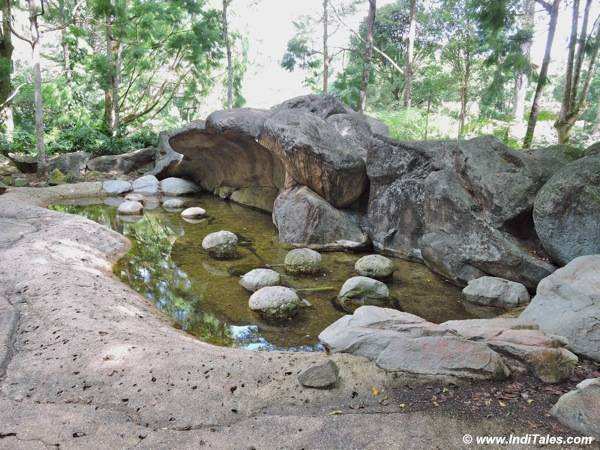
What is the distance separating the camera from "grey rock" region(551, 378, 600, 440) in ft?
7.82

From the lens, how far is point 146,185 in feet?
44.9

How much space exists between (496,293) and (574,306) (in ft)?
5.46

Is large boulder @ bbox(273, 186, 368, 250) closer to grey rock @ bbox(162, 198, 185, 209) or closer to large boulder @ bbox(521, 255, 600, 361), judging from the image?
large boulder @ bbox(521, 255, 600, 361)

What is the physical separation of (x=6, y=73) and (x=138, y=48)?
4.99m

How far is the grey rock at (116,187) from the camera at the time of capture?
1302 cm

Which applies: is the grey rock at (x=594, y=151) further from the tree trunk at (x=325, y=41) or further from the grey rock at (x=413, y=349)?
the tree trunk at (x=325, y=41)

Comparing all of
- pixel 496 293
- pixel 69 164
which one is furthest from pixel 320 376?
pixel 69 164

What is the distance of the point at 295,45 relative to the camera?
60.7 ft

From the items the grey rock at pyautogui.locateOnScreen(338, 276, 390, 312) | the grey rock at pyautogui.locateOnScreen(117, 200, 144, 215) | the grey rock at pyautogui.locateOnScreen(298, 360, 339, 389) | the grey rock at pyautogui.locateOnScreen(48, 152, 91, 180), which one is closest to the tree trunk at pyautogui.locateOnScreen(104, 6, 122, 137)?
the grey rock at pyautogui.locateOnScreen(48, 152, 91, 180)

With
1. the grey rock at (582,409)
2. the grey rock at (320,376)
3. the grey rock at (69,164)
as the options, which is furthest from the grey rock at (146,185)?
the grey rock at (582,409)

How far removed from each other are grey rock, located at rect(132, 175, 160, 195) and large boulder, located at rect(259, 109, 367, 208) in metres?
6.12

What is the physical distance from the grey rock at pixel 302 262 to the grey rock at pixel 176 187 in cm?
803

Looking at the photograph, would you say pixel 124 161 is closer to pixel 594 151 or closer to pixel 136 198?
pixel 136 198

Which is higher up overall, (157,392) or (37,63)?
(37,63)
